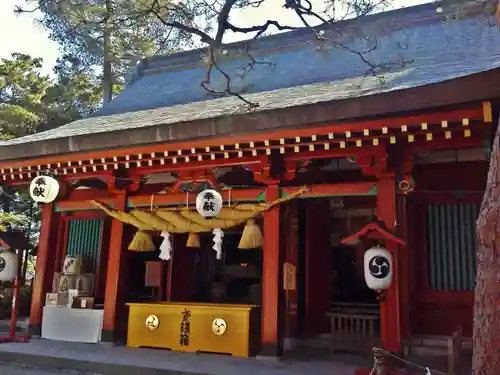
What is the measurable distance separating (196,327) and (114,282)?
1683mm

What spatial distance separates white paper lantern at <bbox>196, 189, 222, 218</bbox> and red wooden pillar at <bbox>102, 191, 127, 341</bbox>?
190 centimetres

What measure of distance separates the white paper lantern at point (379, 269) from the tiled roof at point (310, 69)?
2557mm

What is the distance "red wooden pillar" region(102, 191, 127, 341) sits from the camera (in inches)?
303

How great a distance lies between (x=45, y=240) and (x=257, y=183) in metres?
4.15

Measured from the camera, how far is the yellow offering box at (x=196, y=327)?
6.90 m

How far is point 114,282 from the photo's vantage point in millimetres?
7805

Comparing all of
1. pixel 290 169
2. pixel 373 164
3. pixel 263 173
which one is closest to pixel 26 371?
pixel 263 173

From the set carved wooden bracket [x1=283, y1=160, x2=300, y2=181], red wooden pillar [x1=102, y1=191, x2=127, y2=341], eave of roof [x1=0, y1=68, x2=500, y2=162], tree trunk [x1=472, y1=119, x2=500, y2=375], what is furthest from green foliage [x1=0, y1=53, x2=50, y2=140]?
tree trunk [x1=472, y1=119, x2=500, y2=375]

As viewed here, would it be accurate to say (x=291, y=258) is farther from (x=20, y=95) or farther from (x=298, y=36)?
(x=20, y=95)

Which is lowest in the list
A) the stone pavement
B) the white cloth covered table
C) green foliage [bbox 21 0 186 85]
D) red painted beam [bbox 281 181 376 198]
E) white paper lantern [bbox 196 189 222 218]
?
the stone pavement

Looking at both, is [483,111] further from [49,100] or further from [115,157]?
[49,100]

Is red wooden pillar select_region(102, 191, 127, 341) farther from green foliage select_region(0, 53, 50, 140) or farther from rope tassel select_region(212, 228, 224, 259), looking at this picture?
green foliage select_region(0, 53, 50, 140)

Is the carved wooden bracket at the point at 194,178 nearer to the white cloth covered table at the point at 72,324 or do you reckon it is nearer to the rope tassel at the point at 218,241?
the rope tassel at the point at 218,241

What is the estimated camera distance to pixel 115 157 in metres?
7.48
